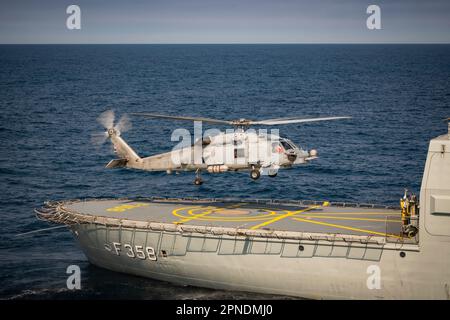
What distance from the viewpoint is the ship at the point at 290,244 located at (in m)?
35.3

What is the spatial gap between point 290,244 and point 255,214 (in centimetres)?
630

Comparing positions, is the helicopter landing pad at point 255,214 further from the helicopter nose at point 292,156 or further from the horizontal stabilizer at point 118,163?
the helicopter nose at point 292,156

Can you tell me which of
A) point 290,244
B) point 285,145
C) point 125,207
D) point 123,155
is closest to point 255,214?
point 290,244

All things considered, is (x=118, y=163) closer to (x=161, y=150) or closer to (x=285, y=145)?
(x=285, y=145)

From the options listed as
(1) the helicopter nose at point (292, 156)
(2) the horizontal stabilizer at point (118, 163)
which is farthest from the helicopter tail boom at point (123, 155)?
(1) the helicopter nose at point (292, 156)

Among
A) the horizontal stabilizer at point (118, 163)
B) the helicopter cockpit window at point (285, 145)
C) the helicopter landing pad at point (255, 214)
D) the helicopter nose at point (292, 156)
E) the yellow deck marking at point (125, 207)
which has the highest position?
the helicopter cockpit window at point (285, 145)

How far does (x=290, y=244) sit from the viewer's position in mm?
37812

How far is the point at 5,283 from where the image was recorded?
135 feet

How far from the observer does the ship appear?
3531 centimetres

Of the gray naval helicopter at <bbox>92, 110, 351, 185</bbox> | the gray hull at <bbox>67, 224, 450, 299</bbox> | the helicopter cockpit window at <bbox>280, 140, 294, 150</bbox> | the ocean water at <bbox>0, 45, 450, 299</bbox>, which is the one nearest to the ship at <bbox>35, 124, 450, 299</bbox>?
the gray hull at <bbox>67, 224, 450, 299</bbox>

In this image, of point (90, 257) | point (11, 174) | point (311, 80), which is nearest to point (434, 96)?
point (311, 80)

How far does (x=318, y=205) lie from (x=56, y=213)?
63.9 ft

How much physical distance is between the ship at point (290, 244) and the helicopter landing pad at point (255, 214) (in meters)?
0.07

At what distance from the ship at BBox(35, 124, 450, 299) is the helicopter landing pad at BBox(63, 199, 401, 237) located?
7 cm
